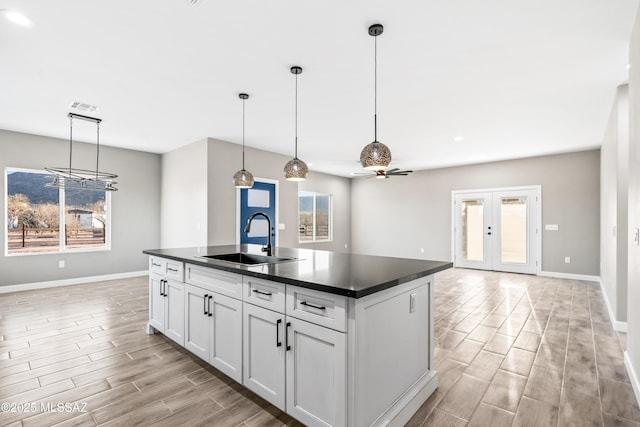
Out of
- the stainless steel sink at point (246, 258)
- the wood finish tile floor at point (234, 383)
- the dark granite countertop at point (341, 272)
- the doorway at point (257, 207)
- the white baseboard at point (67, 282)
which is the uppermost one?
the doorway at point (257, 207)

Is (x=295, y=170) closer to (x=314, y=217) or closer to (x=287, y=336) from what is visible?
(x=287, y=336)

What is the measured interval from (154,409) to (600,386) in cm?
316

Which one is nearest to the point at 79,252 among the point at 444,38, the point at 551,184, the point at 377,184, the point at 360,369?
the point at 360,369

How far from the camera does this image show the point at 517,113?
4.29 m

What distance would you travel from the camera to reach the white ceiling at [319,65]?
2.28 m

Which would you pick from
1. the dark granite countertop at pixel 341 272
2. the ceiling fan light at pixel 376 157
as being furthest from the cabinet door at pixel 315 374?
the ceiling fan light at pixel 376 157

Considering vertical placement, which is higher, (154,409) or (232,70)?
(232,70)

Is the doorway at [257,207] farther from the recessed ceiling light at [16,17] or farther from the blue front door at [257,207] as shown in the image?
the recessed ceiling light at [16,17]

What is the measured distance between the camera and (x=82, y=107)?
4.15 meters

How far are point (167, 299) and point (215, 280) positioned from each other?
3.03 feet

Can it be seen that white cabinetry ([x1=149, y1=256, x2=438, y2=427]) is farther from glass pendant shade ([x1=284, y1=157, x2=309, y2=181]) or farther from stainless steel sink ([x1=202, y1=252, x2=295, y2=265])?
glass pendant shade ([x1=284, y1=157, x2=309, y2=181])

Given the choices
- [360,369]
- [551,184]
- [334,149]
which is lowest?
[360,369]

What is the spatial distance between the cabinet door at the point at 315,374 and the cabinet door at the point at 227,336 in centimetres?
52

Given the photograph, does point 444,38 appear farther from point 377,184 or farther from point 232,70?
point 377,184
